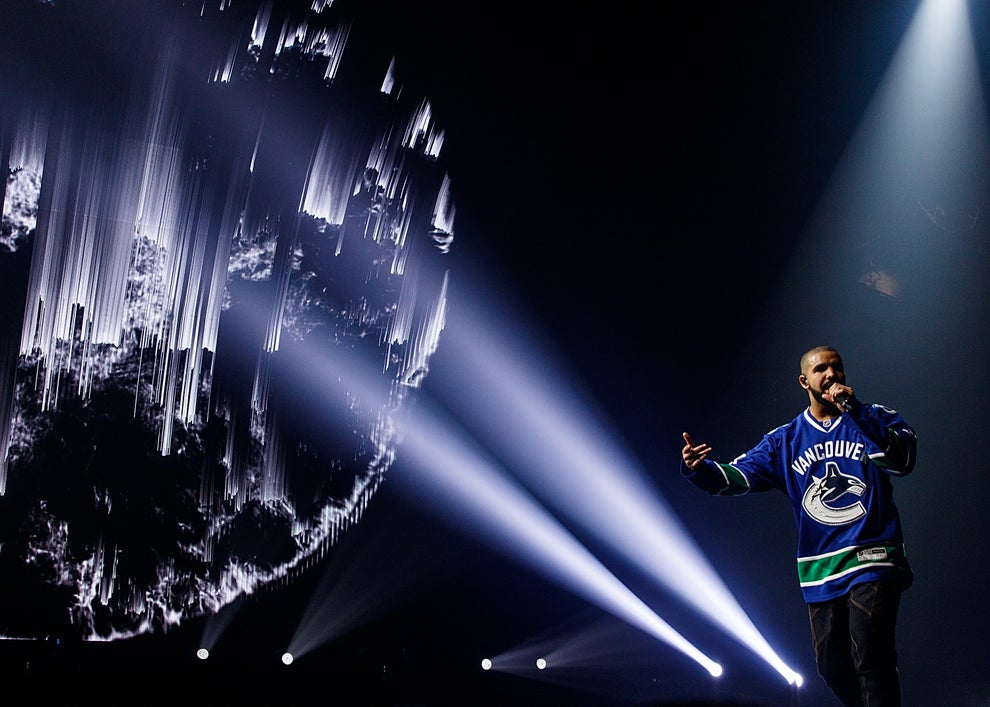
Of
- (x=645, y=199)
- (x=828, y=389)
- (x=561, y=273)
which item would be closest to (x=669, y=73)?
(x=645, y=199)

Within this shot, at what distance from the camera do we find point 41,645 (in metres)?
2.78

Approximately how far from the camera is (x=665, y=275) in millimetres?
4324

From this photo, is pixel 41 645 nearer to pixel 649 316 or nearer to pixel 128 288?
pixel 128 288

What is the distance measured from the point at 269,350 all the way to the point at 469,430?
980 millimetres

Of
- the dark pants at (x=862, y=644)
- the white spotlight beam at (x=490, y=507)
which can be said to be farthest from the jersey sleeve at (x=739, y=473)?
the white spotlight beam at (x=490, y=507)

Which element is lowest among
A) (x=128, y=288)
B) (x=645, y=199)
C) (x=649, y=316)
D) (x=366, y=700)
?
(x=366, y=700)

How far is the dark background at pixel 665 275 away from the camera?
365cm

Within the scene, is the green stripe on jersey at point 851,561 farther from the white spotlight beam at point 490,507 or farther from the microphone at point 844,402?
the white spotlight beam at point 490,507

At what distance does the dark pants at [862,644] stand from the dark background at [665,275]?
1.44 meters

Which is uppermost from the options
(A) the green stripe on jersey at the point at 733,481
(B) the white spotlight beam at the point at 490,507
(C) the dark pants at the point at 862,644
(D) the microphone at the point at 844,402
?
(D) the microphone at the point at 844,402

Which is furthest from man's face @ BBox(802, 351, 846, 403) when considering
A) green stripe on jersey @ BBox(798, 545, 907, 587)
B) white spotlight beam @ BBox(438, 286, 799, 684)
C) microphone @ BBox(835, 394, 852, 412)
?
white spotlight beam @ BBox(438, 286, 799, 684)

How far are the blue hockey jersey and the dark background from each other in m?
1.52

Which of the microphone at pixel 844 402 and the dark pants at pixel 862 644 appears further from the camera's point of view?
the microphone at pixel 844 402

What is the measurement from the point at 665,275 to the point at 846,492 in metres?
2.20
